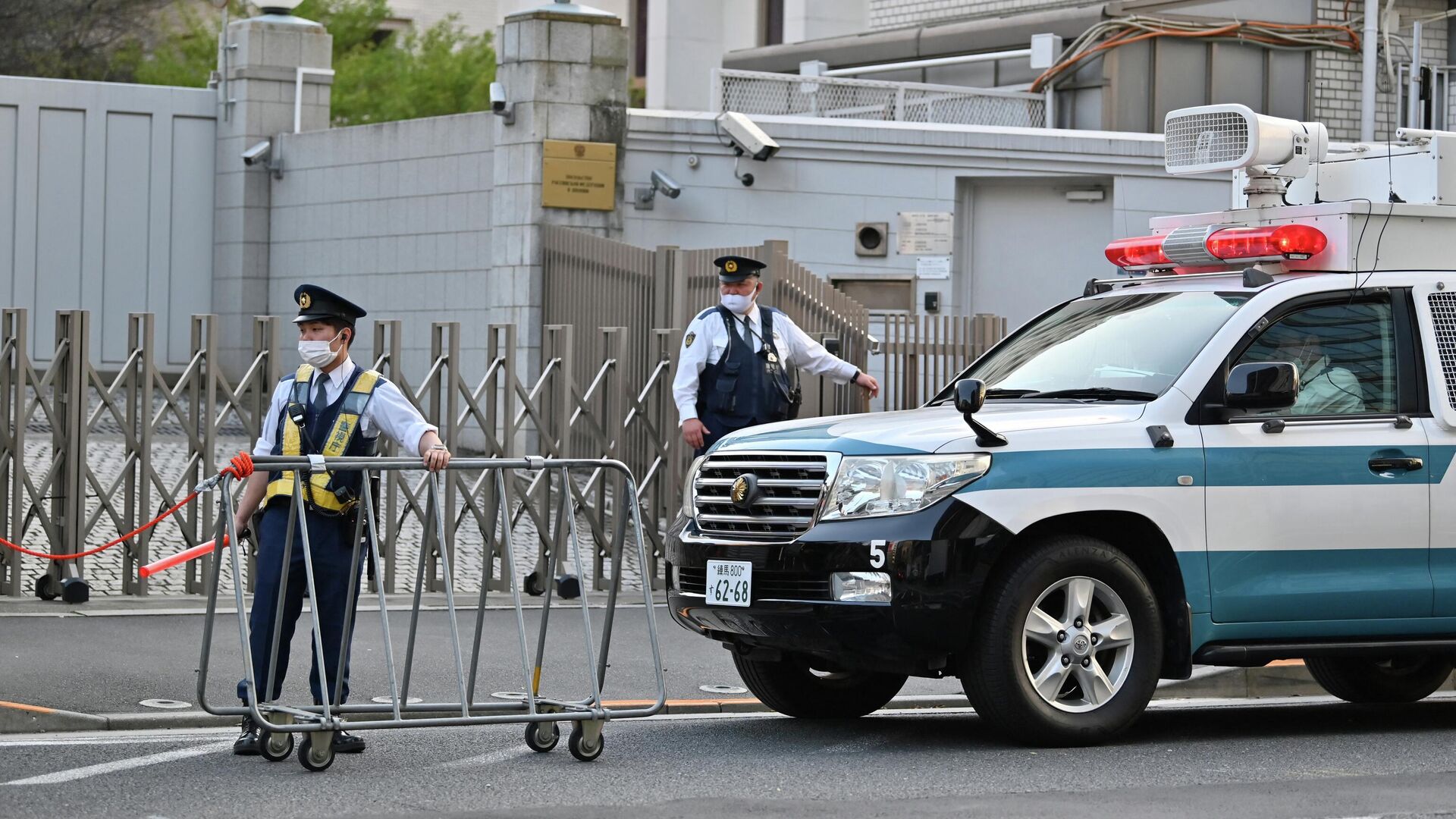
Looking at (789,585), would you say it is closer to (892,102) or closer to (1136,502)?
(1136,502)

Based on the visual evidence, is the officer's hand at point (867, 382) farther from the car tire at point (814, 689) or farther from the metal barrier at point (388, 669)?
the metal barrier at point (388, 669)

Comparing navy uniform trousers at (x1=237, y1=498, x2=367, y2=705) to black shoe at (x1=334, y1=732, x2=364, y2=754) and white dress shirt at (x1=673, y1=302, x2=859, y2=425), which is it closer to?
black shoe at (x1=334, y1=732, x2=364, y2=754)

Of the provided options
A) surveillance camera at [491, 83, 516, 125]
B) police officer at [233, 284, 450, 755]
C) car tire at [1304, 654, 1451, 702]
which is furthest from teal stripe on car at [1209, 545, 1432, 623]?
surveillance camera at [491, 83, 516, 125]

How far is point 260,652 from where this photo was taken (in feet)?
25.0

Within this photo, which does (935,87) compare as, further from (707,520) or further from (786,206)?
(707,520)

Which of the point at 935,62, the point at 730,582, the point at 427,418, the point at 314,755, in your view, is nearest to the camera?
the point at 314,755

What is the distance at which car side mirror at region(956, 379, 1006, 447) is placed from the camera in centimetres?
759

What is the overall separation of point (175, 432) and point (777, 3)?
1922 centimetres

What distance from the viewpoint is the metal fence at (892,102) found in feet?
71.6

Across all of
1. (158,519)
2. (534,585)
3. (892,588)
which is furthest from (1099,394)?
(534,585)

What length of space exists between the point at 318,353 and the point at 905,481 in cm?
222

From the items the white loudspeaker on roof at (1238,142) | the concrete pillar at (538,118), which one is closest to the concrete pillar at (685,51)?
the concrete pillar at (538,118)

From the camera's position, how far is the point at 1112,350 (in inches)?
337

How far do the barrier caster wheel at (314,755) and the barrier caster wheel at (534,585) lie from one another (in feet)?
17.4
